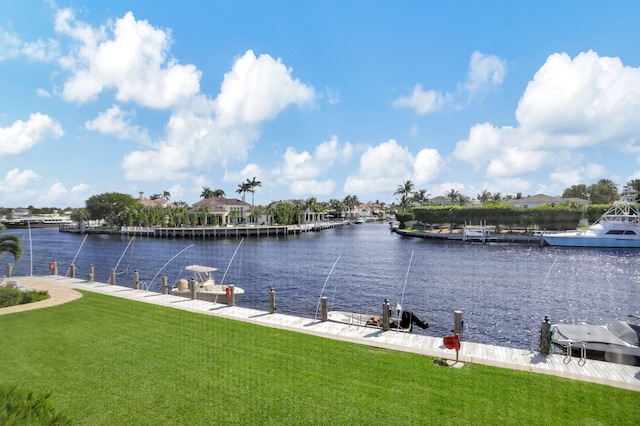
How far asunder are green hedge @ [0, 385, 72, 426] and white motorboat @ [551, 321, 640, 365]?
1652cm

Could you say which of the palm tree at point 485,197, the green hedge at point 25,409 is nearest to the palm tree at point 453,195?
the palm tree at point 485,197

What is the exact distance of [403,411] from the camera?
8.80 metres

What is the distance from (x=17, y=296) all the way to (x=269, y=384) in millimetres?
17653

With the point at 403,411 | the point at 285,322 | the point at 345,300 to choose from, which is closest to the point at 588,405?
the point at 403,411

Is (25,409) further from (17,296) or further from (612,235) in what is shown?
(612,235)

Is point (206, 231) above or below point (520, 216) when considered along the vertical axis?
below

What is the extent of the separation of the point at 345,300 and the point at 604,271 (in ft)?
112

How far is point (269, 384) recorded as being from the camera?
10.1m

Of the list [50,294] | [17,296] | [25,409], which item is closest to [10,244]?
[50,294]

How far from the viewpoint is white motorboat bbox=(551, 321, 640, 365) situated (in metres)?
14.4

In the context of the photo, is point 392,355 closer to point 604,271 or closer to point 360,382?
point 360,382

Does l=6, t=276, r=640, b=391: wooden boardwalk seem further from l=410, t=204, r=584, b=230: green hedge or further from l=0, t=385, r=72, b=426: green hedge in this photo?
l=410, t=204, r=584, b=230: green hedge

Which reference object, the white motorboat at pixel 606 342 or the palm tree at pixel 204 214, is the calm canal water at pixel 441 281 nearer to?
the white motorboat at pixel 606 342

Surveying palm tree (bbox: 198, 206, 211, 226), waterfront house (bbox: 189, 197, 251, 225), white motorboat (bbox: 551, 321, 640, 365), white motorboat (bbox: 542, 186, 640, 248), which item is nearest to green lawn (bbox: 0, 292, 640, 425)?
white motorboat (bbox: 551, 321, 640, 365)
